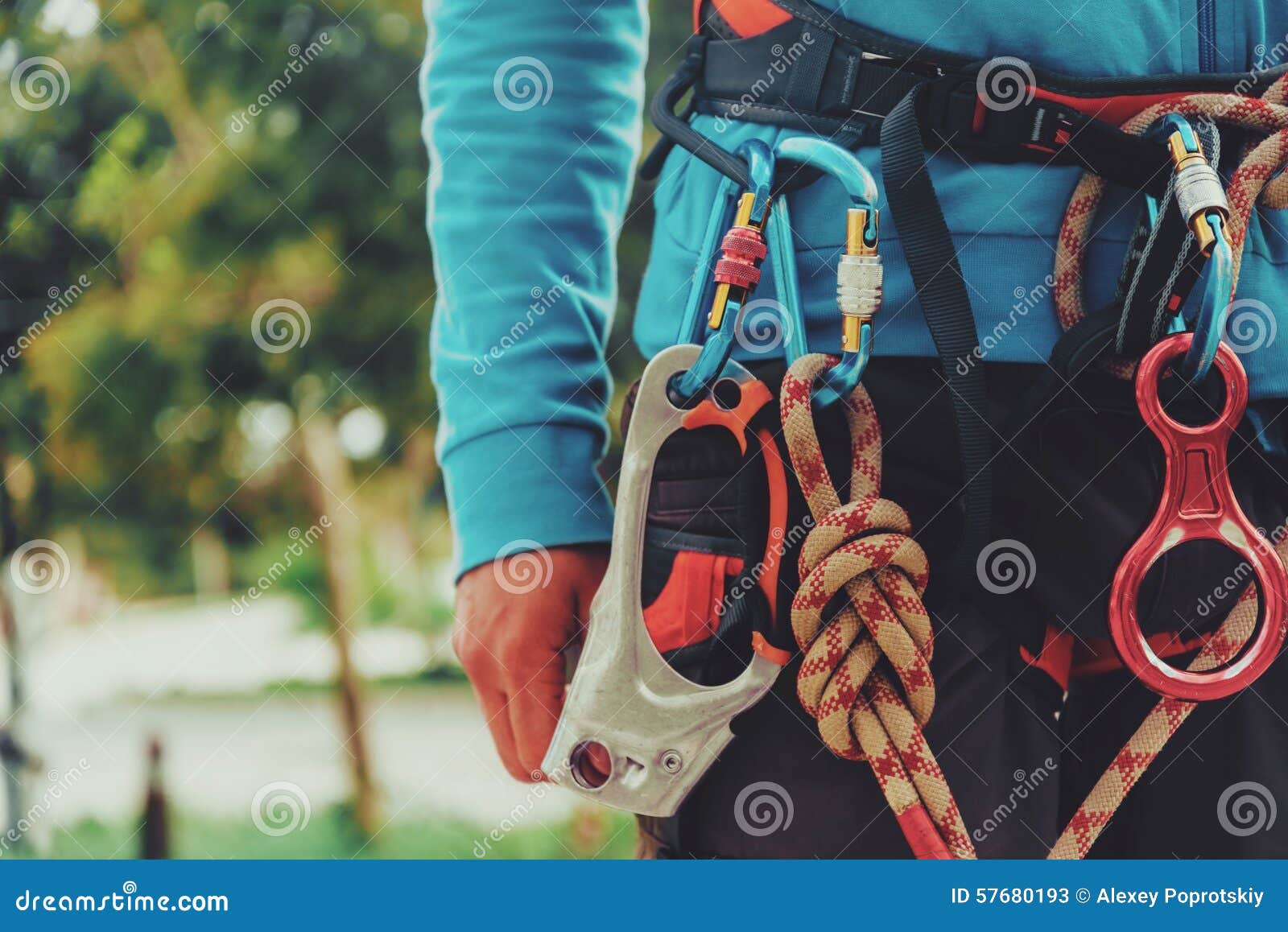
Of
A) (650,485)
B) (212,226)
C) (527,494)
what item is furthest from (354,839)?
(650,485)

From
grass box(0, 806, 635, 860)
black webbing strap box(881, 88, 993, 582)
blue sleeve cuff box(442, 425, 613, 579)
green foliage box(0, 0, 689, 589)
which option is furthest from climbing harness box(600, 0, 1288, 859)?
grass box(0, 806, 635, 860)

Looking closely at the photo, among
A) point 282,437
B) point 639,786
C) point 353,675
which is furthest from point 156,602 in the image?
point 639,786

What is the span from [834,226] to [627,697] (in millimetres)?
436

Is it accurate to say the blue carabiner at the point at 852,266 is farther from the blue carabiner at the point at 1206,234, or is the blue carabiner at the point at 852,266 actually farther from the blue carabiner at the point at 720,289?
the blue carabiner at the point at 1206,234

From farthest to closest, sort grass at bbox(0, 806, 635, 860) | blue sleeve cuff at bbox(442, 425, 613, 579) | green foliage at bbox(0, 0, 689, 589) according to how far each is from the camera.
→ 1. grass at bbox(0, 806, 635, 860)
2. green foliage at bbox(0, 0, 689, 589)
3. blue sleeve cuff at bbox(442, 425, 613, 579)

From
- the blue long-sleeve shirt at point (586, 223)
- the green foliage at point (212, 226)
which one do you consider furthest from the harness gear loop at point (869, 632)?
the green foliage at point (212, 226)

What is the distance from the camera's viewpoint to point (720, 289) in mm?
936

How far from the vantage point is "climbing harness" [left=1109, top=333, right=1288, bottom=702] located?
894 millimetres

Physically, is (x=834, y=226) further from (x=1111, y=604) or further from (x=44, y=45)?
(x=44, y=45)

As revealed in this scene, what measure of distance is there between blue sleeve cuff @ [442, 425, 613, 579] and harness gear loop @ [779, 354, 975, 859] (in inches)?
10.1

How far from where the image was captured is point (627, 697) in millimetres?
1005

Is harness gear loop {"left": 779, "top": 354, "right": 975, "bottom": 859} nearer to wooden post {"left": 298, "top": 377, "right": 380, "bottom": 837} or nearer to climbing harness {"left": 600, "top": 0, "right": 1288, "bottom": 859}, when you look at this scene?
climbing harness {"left": 600, "top": 0, "right": 1288, "bottom": 859}

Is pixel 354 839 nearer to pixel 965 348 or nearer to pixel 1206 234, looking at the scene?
pixel 965 348

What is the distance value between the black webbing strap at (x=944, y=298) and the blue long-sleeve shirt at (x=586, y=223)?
0.12ft
